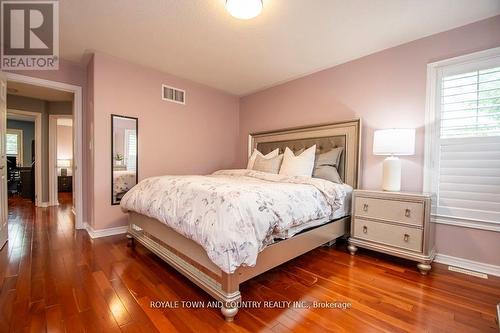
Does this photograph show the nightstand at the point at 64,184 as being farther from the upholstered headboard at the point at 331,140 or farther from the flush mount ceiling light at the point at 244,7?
the flush mount ceiling light at the point at 244,7

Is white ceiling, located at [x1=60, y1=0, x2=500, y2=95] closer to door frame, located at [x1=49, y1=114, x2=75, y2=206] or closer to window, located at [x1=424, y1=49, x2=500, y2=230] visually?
window, located at [x1=424, y1=49, x2=500, y2=230]

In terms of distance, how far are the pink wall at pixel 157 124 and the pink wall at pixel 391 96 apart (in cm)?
133

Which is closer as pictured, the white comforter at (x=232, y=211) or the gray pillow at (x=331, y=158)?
the white comforter at (x=232, y=211)

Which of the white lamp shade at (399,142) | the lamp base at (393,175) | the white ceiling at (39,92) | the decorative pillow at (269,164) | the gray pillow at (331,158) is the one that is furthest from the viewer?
the white ceiling at (39,92)

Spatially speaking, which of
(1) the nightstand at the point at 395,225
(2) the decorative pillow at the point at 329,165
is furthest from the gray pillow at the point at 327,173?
(1) the nightstand at the point at 395,225

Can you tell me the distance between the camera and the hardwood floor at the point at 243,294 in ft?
4.45

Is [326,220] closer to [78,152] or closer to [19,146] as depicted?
[78,152]

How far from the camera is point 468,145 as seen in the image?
2127 mm

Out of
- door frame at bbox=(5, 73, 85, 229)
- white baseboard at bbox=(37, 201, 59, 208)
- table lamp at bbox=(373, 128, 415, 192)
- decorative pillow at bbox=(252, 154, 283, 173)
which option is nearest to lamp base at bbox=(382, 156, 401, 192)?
table lamp at bbox=(373, 128, 415, 192)

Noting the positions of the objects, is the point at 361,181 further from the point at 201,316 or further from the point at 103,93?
the point at 103,93

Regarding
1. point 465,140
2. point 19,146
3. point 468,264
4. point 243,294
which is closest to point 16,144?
point 19,146

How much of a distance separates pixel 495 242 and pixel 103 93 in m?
4.46

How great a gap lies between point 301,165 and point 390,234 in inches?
46.5

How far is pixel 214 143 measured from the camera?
417cm
